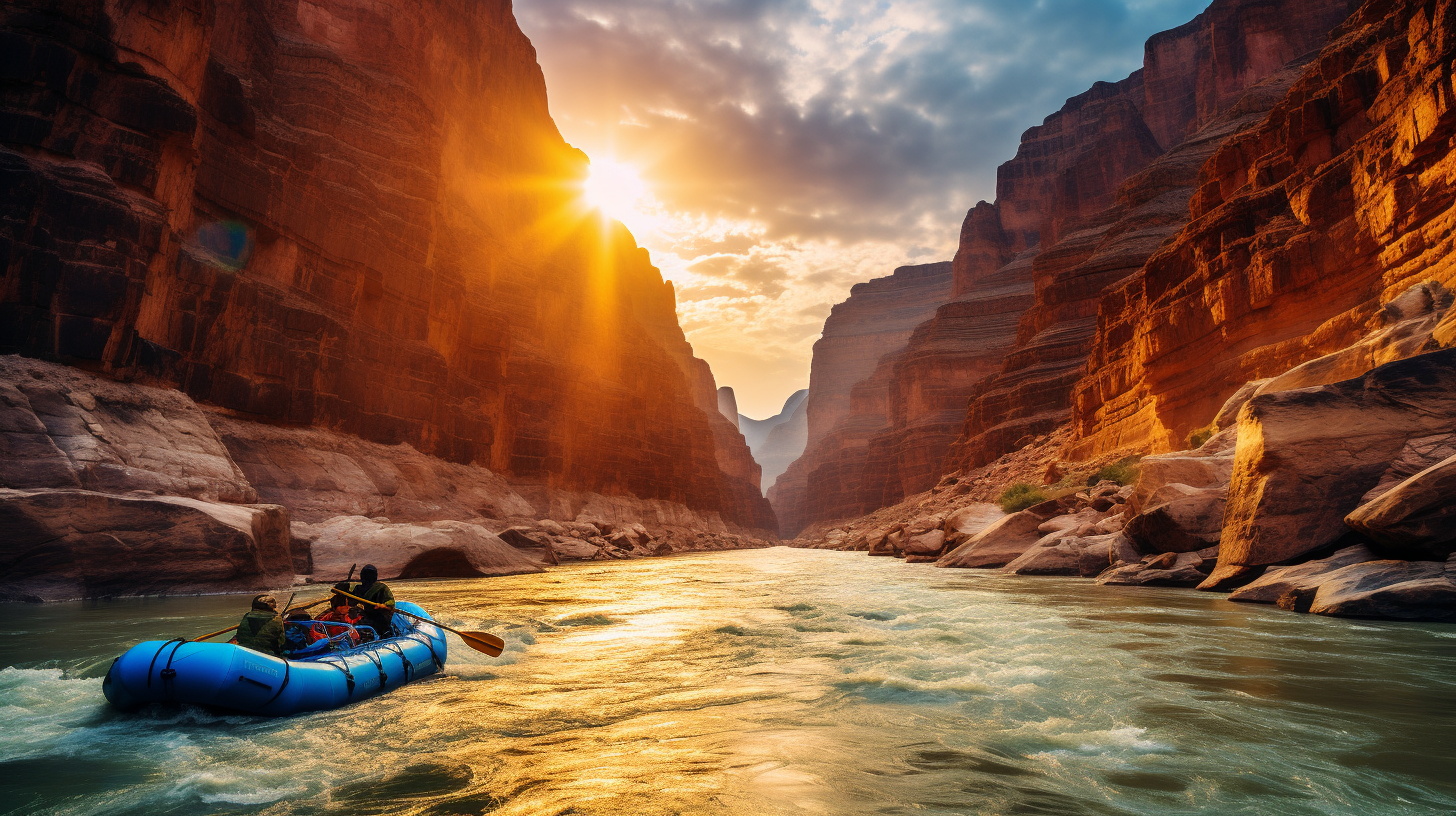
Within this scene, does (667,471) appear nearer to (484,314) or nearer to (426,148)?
(484,314)

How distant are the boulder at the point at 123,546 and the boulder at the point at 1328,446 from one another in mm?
15595

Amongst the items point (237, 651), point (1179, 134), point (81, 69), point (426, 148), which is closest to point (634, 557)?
point (426, 148)

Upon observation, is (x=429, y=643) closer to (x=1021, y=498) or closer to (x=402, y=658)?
(x=402, y=658)

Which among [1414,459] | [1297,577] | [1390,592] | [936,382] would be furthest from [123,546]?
[936,382]

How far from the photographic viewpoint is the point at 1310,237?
1745 cm

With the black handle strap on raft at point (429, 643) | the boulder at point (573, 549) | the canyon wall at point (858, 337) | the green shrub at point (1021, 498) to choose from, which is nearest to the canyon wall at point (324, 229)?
the boulder at point (573, 549)

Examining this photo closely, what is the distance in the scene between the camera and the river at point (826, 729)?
3.55 metres

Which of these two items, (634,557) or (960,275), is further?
(960,275)

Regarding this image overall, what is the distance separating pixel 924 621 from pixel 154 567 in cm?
1225

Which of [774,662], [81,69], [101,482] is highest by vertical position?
[81,69]

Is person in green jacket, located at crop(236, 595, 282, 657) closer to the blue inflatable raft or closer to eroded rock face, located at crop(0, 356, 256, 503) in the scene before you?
the blue inflatable raft

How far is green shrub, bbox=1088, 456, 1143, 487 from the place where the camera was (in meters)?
20.4

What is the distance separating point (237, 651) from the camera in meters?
5.12

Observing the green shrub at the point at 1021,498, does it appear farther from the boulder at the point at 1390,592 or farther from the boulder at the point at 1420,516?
the boulder at the point at 1420,516
